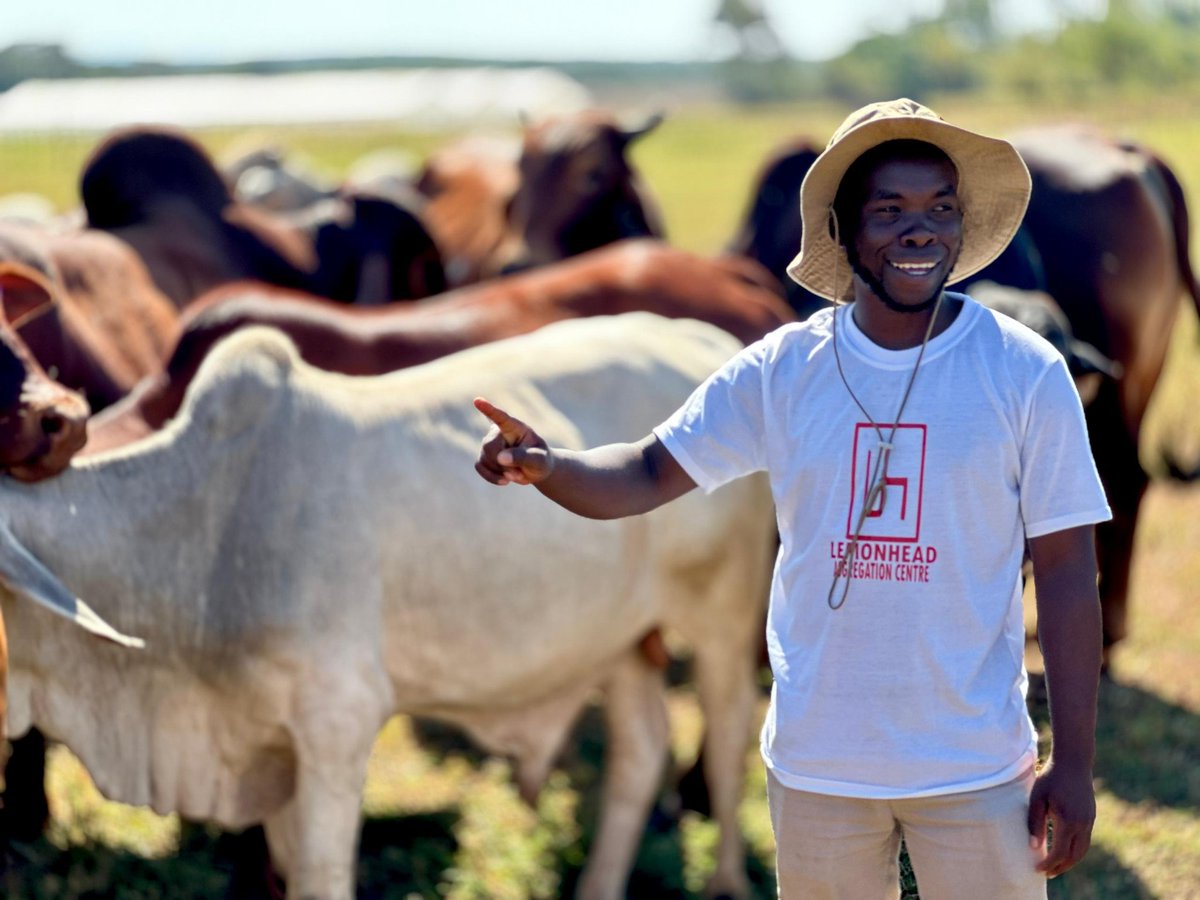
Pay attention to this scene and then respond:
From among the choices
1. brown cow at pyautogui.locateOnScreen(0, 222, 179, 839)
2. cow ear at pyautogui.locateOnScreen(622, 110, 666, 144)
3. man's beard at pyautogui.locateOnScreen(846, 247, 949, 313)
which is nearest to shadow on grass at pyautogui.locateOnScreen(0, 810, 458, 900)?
brown cow at pyautogui.locateOnScreen(0, 222, 179, 839)

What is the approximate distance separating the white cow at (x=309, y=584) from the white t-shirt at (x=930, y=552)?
1460 millimetres

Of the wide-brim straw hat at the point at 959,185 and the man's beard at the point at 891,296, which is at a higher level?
the wide-brim straw hat at the point at 959,185

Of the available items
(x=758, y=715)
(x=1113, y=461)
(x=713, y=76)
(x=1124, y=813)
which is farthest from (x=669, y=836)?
(x=713, y=76)

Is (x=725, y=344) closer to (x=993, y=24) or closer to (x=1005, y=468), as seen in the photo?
(x=1005, y=468)

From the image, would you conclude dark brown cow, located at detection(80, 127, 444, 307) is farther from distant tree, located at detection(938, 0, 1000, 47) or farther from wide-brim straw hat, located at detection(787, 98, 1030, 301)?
distant tree, located at detection(938, 0, 1000, 47)

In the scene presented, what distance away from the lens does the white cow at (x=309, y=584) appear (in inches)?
139

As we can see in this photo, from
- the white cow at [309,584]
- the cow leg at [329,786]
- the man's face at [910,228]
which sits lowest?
the cow leg at [329,786]

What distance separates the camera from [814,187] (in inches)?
98.0

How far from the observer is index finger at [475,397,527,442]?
234 cm

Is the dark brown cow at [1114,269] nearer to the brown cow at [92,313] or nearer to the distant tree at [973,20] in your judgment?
the brown cow at [92,313]

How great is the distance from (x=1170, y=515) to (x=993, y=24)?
5037 centimetres

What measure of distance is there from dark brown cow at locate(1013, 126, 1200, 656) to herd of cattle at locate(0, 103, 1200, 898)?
36.1 inches

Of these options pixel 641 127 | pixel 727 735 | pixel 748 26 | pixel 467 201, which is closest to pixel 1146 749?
pixel 727 735

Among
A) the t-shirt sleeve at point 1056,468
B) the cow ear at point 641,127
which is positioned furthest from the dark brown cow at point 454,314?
the t-shirt sleeve at point 1056,468
